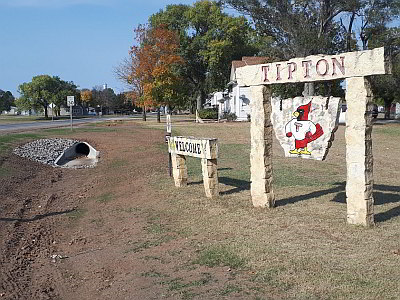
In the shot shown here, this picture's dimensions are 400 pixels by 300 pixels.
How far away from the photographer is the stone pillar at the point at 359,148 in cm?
740

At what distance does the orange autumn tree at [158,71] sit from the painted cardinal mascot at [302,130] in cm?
3951

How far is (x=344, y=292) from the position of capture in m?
5.05

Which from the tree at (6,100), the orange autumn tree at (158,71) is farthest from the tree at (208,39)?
the tree at (6,100)

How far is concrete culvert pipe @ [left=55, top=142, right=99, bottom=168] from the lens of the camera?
19844 mm

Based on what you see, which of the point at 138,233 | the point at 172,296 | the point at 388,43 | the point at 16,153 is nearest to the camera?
the point at 172,296

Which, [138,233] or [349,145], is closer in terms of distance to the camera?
[349,145]

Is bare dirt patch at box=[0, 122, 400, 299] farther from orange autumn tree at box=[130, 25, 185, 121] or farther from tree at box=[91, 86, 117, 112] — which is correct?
tree at box=[91, 86, 117, 112]

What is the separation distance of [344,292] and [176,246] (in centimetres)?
304

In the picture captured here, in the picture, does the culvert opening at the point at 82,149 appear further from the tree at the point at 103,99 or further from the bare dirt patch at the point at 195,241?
the tree at the point at 103,99

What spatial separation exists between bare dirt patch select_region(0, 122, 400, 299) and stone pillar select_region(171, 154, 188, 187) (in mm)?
394

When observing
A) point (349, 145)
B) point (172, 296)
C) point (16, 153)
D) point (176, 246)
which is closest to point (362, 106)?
point (349, 145)

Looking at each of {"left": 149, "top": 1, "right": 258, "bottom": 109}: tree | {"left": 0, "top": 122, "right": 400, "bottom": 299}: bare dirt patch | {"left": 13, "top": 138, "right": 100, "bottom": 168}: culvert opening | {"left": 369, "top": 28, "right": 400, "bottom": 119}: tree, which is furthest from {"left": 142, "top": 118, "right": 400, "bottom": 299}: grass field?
{"left": 149, "top": 1, "right": 258, "bottom": 109}: tree

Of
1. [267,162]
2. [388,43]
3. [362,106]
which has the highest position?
[388,43]

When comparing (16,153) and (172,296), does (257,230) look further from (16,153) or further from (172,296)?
(16,153)
